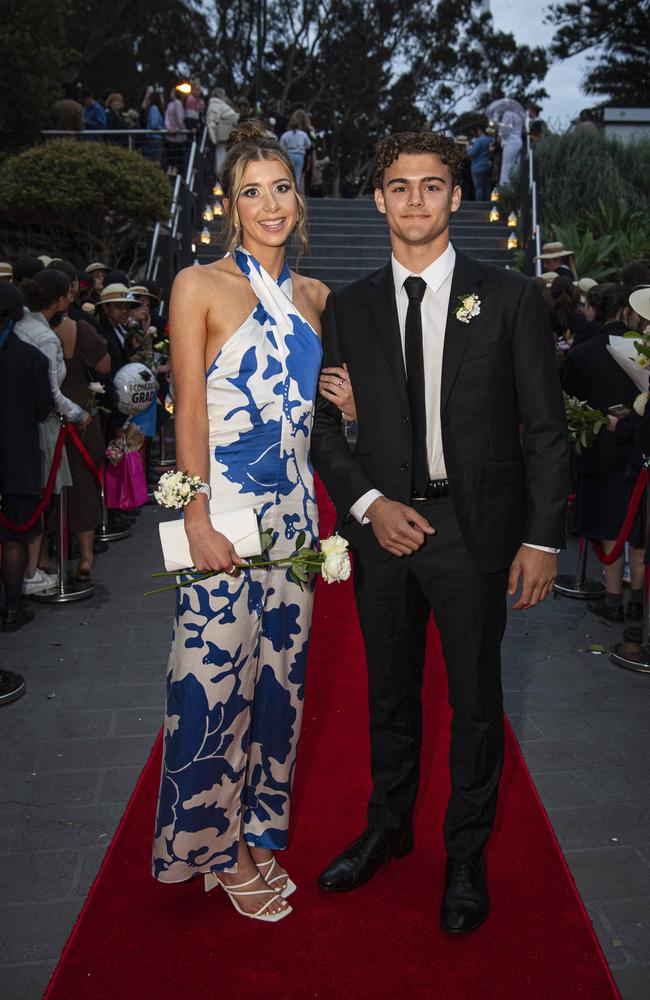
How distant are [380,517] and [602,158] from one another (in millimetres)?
16457

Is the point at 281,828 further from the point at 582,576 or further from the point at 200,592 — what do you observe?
the point at 582,576

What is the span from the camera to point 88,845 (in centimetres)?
352

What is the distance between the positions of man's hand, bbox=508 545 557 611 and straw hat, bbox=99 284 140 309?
5.91 meters

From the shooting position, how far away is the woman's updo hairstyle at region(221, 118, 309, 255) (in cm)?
292

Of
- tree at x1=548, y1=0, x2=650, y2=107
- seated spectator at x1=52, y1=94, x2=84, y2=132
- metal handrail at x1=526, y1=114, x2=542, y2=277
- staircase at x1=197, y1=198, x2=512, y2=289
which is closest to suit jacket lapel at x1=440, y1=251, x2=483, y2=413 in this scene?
metal handrail at x1=526, y1=114, x2=542, y2=277

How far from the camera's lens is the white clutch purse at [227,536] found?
111 inches

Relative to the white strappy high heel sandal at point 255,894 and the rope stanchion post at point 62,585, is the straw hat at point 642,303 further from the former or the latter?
the rope stanchion post at point 62,585

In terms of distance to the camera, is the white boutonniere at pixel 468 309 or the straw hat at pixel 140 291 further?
the straw hat at pixel 140 291

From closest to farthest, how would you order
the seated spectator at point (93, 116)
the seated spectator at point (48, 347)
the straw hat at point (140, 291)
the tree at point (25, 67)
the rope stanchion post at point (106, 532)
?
1. the seated spectator at point (48, 347)
2. the rope stanchion post at point (106, 532)
3. the straw hat at point (140, 291)
4. the tree at point (25, 67)
5. the seated spectator at point (93, 116)

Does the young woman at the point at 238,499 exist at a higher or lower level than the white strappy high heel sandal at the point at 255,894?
higher

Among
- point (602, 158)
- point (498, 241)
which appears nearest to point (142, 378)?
point (498, 241)

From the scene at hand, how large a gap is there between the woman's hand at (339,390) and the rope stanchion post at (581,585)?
4184 mm

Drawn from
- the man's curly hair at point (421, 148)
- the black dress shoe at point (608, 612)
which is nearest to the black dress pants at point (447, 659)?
the man's curly hair at point (421, 148)

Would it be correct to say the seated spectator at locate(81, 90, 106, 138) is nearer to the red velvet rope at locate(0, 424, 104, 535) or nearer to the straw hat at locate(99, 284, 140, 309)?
the straw hat at locate(99, 284, 140, 309)
